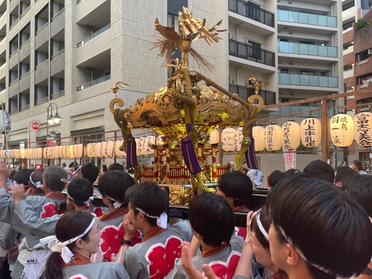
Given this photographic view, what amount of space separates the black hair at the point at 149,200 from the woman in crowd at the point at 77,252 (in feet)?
1.34

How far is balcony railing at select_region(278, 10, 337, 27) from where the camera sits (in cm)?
2859

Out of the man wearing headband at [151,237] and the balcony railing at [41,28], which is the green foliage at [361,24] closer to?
the balcony railing at [41,28]

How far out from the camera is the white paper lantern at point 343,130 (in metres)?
9.06

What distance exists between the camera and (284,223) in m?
1.30

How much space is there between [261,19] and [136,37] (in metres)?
9.80

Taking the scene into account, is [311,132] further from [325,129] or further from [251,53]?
[251,53]

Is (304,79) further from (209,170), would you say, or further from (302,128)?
(209,170)

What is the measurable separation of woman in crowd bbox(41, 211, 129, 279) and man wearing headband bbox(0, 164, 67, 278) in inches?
36.2

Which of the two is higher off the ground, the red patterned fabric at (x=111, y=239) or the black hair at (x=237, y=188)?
the black hair at (x=237, y=188)

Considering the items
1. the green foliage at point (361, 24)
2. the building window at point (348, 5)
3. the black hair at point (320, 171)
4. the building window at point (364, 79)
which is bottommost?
the black hair at point (320, 171)

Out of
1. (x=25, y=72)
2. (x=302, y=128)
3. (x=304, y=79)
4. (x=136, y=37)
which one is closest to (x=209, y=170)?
(x=302, y=128)

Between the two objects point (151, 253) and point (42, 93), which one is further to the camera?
point (42, 93)

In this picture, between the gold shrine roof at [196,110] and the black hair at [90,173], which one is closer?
the black hair at [90,173]

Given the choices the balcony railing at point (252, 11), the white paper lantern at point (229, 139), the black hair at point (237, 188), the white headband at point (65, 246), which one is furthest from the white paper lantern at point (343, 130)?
the balcony railing at point (252, 11)
